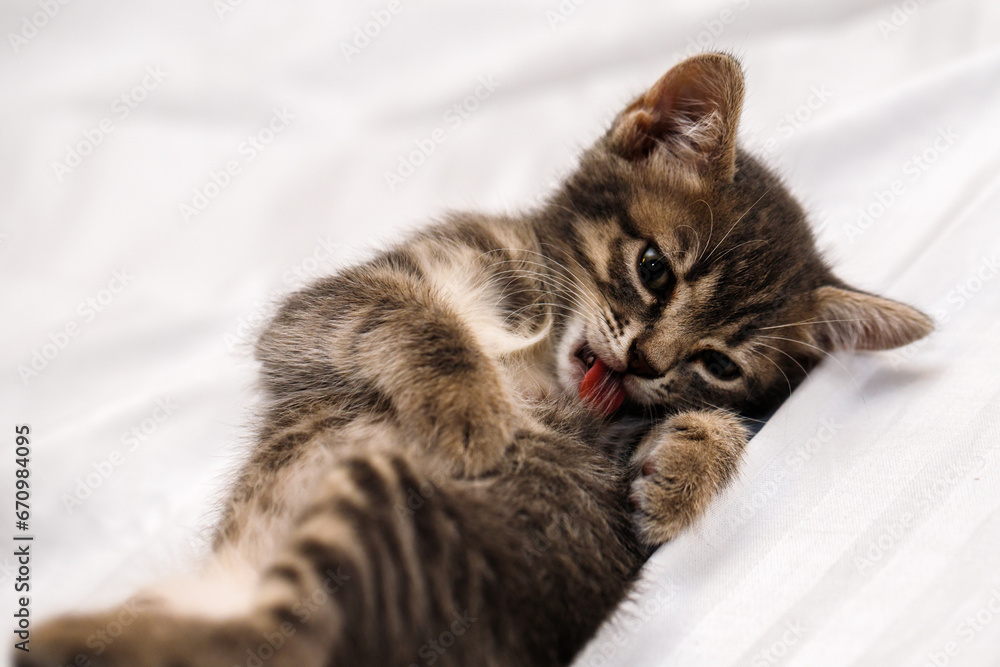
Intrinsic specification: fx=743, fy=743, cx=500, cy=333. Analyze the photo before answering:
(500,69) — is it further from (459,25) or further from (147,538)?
(147,538)

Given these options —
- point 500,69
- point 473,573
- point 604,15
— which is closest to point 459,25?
point 500,69

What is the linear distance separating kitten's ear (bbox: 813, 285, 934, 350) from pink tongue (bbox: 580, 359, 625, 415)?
582 millimetres

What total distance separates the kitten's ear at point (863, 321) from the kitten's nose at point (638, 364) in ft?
1.67

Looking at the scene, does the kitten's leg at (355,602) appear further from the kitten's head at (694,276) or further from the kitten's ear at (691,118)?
the kitten's ear at (691,118)

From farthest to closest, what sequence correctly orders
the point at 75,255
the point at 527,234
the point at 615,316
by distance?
the point at 75,255 → the point at 527,234 → the point at 615,316

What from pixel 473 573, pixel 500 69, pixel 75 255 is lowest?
pixel 75 255

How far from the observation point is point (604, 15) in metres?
2.97

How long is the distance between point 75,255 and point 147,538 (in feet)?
3.48

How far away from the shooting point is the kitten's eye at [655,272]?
1.83 metres

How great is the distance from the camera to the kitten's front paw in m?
1.62

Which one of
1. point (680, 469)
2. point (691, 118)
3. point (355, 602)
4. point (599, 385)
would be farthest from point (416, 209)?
point (355, 602)

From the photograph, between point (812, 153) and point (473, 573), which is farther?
point (812, 153)

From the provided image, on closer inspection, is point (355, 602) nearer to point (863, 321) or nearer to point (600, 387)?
point (600, 387)

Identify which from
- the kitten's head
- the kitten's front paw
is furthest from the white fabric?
the kitten's head
